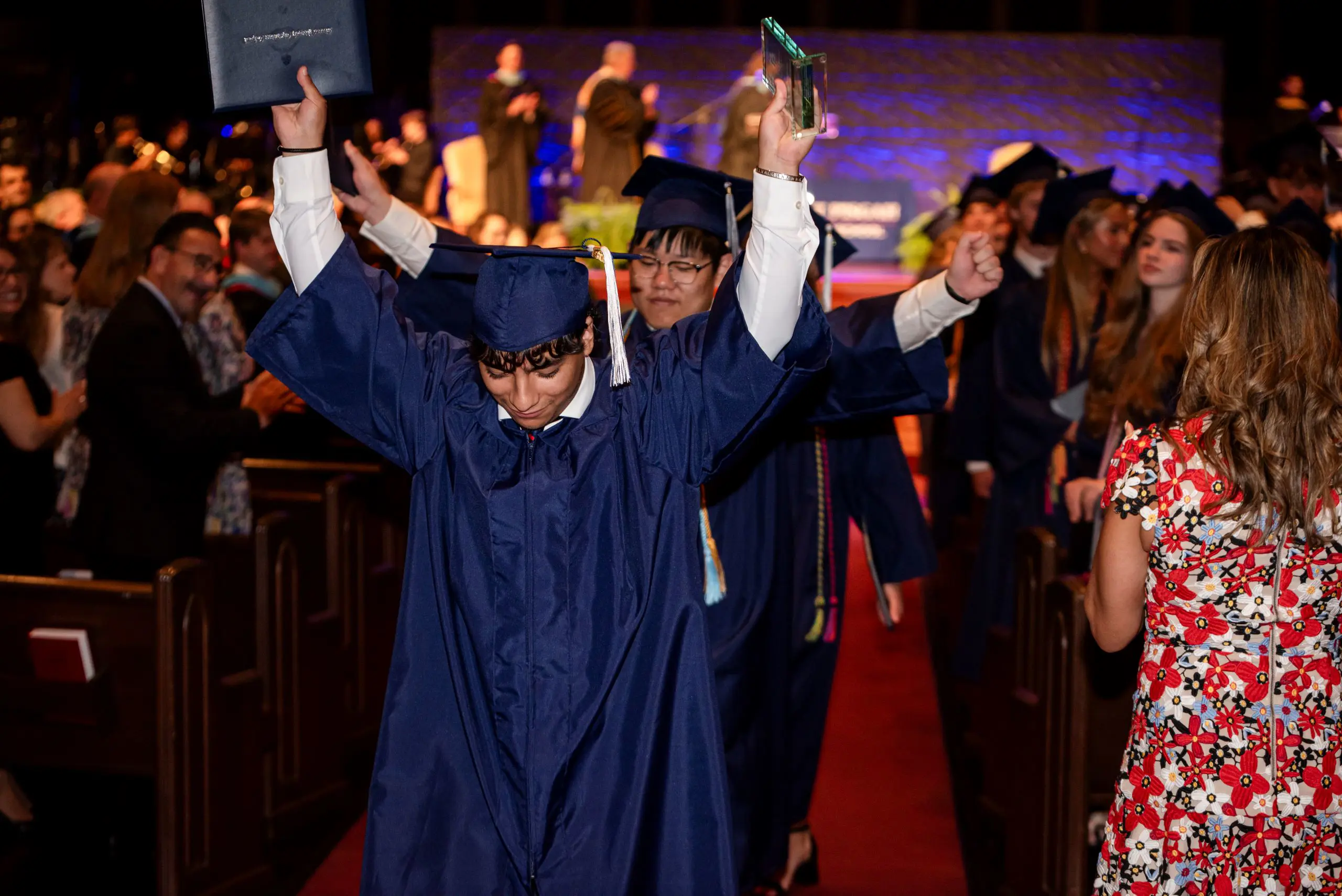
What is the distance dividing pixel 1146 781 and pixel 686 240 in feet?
5.25

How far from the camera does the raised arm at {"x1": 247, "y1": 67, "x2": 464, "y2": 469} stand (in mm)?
2211

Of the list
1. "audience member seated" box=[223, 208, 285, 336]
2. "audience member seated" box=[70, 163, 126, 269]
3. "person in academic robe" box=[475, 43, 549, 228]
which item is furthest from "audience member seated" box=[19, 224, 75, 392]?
"person in academic robe" box=[475, 43, 549, 228]

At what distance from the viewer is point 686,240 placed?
325cm

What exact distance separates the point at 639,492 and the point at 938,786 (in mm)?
3002

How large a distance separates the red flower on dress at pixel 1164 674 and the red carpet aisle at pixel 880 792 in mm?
1821

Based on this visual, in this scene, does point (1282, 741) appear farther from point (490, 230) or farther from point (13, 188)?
point (490, 230)

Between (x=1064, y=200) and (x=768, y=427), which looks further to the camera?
(x=1064, y=200)

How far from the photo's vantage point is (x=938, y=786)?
15.9 feet

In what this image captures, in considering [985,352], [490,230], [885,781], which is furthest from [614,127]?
[885,781]

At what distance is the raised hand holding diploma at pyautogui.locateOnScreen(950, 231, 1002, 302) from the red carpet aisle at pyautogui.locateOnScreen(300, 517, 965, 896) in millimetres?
1927

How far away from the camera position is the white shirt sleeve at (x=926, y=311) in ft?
9.66

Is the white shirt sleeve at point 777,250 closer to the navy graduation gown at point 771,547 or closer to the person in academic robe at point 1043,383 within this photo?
the navy graduation gown at point 771,547

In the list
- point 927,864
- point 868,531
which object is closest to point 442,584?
point 868,531

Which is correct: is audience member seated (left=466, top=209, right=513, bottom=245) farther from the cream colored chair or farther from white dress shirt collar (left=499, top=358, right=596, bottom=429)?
white dress shirt collar (left=499, top=358, right=596, bottom=429)
